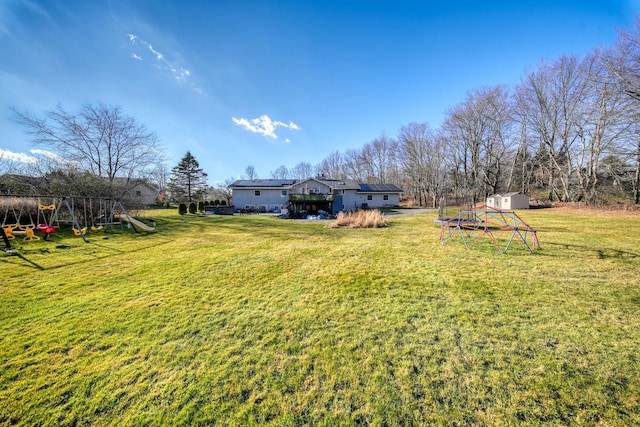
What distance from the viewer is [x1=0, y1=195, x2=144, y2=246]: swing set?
353 inches

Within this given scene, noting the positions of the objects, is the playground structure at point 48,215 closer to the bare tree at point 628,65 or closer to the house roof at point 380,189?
the house roof at point 380,189

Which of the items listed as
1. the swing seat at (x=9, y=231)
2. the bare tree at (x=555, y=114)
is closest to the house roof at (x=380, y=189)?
the bare tree at (x=555, y=114)

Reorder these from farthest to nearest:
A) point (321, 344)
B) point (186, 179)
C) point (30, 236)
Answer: point (186, 179), point (30, 236), point (321, 344)

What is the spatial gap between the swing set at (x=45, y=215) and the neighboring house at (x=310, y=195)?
14.6m

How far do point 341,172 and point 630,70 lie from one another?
3959cm

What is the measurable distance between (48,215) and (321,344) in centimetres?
1639

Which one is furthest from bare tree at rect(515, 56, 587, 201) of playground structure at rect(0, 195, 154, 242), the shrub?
playground structure at rect(0, 195, 154, 242)

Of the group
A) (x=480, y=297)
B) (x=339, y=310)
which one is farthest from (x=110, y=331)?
(x=480, y=297)

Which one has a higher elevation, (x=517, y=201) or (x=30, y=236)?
(x=517, y=201)

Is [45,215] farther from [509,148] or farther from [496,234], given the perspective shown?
[509,148]

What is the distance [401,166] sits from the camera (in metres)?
41.2

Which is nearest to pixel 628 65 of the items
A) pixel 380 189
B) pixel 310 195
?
pixel 380 189

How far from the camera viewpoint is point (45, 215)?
11.2 m

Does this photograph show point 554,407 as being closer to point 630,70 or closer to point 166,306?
point 166,306
